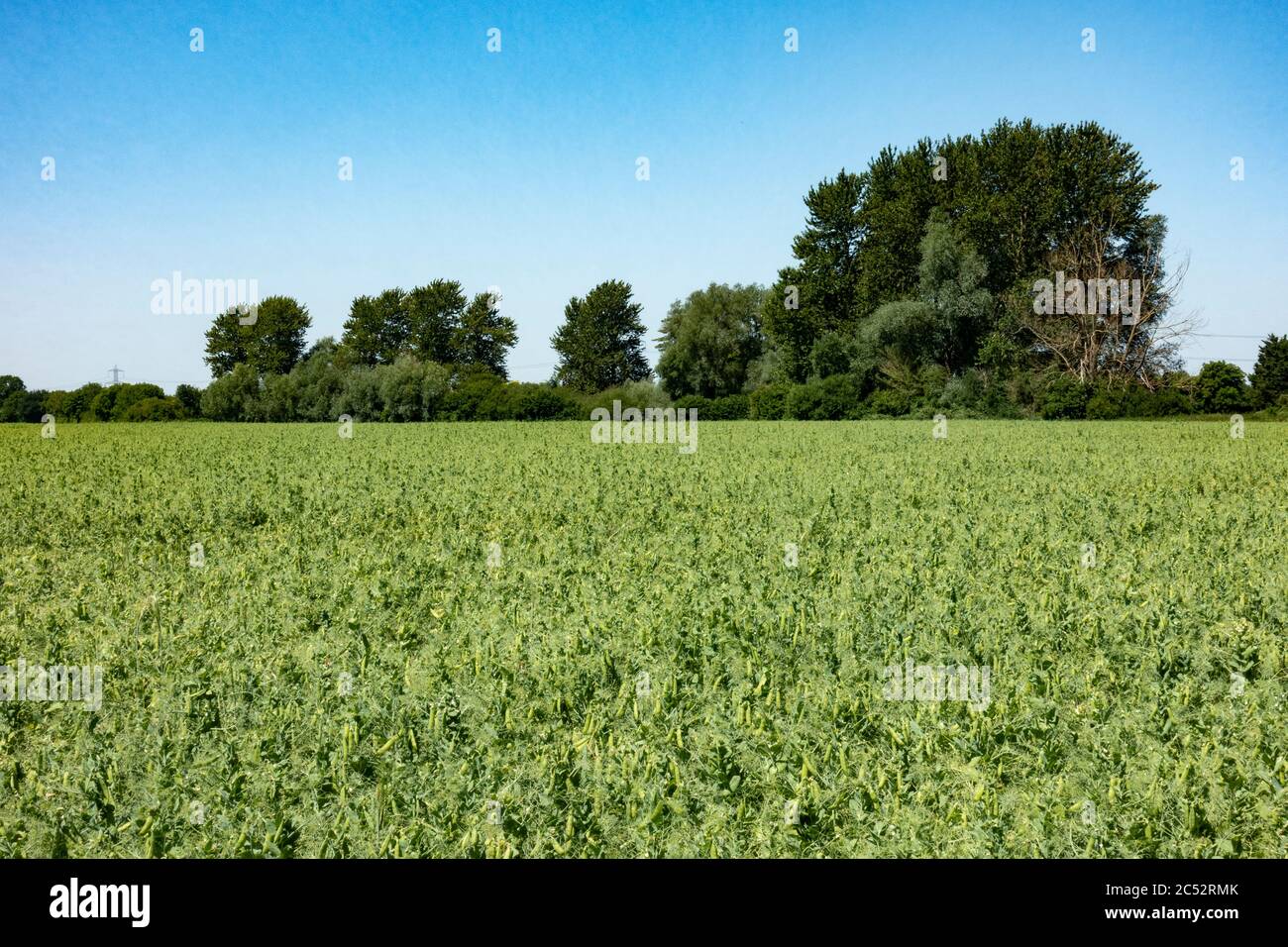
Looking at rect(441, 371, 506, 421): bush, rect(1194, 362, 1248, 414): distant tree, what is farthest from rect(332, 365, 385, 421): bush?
rect(1194, 362, 1248, 414): distant tree

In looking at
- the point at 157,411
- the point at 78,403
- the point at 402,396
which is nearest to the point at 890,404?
the point at 402,396

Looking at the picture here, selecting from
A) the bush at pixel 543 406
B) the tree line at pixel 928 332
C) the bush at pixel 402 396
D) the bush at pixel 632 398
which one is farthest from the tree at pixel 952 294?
the bush at pixel 402 396

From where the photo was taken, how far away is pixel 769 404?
1861 inches

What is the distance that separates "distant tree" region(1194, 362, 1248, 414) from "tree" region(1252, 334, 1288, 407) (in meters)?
0.82

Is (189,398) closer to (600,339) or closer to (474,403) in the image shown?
(474,403)

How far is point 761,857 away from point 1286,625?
471cm

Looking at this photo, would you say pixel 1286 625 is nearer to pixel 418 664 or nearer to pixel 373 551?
pixel 418 664

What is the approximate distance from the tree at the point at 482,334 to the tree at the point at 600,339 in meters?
5.71

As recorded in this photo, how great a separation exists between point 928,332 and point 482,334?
1840 inches

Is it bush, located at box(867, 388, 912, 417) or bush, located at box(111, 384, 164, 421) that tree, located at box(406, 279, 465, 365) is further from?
bush, located at box(867, 388, 912, 417)

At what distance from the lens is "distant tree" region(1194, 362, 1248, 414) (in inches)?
1587

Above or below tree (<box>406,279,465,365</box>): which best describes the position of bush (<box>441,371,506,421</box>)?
below

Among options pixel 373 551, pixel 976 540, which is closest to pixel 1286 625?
pixel 976 540

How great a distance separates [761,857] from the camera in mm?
3107
